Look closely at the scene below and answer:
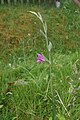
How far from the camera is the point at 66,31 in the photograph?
519 cm

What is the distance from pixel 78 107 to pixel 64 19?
3.32m

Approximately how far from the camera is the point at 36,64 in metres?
3.41

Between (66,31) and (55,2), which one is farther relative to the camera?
(55,2)

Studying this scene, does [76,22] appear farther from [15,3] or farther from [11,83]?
[11,83]

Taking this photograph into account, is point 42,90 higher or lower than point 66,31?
higher

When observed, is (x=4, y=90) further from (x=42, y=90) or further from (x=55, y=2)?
(x=55, y=2)

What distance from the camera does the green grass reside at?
2.45 meters

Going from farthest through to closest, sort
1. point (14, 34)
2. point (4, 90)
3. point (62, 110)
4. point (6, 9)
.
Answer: point (6, 9) → point (14, 34) → point (4, 90) → point (62, 110)

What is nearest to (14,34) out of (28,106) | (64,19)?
(64,19)

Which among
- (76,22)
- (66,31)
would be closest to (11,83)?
(66,31)

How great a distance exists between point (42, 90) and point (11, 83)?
0.28m

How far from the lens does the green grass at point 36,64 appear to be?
2447mm

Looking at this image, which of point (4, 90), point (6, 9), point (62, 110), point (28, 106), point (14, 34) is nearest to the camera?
point (62, 110)

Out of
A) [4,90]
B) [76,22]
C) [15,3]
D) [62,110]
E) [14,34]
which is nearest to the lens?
[62,110]
